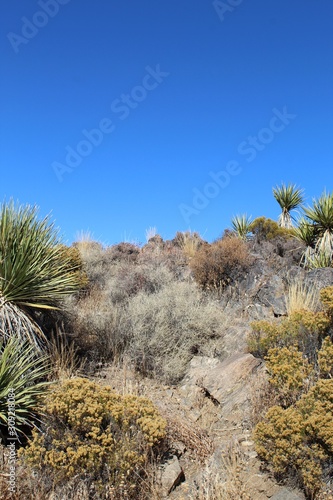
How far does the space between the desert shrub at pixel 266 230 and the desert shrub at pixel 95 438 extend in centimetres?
1139

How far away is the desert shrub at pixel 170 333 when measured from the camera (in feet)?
20.1

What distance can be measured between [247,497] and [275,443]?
0.56 m

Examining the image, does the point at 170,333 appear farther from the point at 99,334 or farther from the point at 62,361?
the point at 62,361

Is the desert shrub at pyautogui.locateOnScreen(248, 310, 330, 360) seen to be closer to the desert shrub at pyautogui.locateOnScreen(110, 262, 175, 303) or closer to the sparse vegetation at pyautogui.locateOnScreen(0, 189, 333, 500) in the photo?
the sparse vegetation at pyautogui.locateOnScreen(0, 189, 333, 500)

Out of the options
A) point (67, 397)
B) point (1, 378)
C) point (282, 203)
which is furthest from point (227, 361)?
point (282, 203)

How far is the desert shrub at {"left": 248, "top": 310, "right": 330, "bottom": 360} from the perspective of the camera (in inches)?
198

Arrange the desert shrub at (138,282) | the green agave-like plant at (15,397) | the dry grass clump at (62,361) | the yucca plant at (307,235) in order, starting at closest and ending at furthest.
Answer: the green agave-like plant at (15,397)
the dry grass clump at (62,361)
the desert shrub at (138,282)
the yucca plant at (307,235)

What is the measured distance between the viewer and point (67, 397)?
378cm

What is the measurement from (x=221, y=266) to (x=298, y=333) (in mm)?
4495

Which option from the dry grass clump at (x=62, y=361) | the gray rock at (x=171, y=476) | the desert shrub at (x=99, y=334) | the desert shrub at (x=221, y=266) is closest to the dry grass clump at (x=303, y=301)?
the desert shrub at (x=221, y=266)

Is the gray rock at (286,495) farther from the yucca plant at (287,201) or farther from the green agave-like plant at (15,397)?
the yucca plant at (287,201)

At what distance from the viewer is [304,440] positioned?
11.0ft

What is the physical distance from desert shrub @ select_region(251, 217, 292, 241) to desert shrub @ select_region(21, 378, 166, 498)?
37.4ft

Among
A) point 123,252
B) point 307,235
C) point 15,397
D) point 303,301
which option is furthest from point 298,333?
point 123,252
